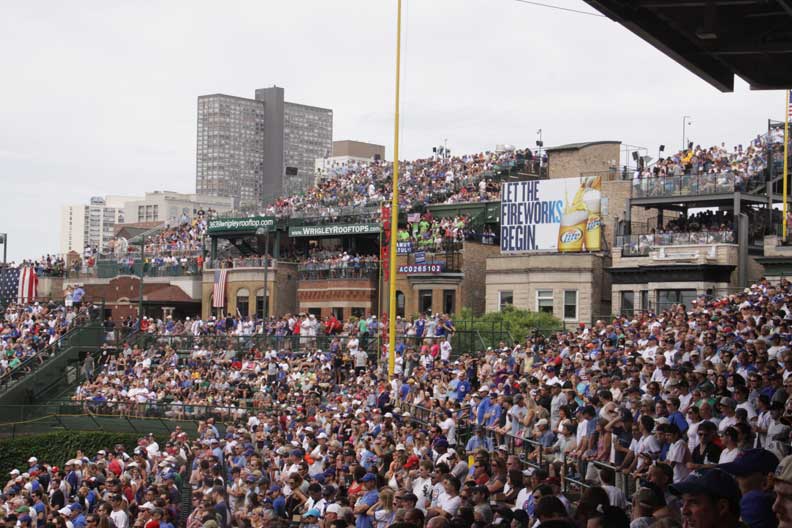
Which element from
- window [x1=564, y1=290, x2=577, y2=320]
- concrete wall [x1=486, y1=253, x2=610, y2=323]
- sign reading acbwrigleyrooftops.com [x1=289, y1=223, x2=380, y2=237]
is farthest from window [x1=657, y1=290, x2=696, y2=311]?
sign reading acbwrigleyrooftops.com [x1=289, y1=223, x2=380, y2=237]

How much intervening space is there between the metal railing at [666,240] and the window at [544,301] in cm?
403

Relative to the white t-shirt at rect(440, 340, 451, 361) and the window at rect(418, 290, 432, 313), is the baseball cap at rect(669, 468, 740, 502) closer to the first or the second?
the white t-shirt at rect(440, 340, 451, 361)

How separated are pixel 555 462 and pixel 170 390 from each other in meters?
24.8

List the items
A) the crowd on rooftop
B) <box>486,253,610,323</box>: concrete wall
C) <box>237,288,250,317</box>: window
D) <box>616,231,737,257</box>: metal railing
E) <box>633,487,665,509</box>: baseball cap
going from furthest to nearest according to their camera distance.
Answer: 1. <box>237,288,250,317</box>: window
2. <box>486,253,610,323</box>: concrete wall
3. <box>616,231,737,257</box>: metal railing
4. the crowd on rooftop
5. <box>633,487,665,509</box>: baseball cap

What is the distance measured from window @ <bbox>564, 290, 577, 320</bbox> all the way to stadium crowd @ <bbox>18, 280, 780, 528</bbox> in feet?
45.5

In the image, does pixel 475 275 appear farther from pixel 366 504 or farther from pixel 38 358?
pixel 366 504

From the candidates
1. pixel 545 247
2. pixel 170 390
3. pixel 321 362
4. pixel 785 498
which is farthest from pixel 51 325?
pixel 785 498

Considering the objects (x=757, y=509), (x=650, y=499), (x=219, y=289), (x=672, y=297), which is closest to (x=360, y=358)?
(x=672, y=297)

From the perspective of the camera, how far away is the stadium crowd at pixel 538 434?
8109 mm

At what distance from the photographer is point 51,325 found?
152 feet

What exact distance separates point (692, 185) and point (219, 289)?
25.1 metres

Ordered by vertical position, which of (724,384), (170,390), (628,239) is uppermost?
(628,239)

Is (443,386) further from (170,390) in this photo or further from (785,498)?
(785,498)

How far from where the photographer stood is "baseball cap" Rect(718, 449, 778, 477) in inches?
246
